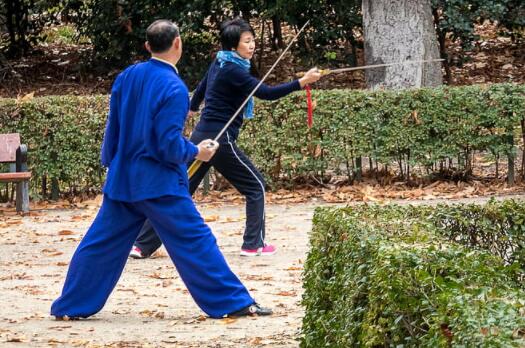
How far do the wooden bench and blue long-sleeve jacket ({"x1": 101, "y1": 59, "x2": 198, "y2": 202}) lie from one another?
20.6 feet

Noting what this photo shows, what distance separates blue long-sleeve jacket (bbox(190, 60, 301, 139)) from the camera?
947 centimetres

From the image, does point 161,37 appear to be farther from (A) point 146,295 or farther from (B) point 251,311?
(A) point 146,295

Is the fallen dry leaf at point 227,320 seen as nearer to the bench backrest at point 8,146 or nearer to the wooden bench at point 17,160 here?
the wooden bench at point 17,160

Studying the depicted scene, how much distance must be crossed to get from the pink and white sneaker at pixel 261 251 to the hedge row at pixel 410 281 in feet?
10.7

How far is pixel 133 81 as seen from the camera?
24.7 feet

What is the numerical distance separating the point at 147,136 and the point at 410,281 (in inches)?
127

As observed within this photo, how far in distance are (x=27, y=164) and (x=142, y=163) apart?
709 centimetres

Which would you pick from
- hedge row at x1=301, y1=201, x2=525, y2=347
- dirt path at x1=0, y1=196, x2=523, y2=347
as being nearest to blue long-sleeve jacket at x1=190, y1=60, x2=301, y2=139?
dirt path at x1=0, y1=196, x2=523, y2=347

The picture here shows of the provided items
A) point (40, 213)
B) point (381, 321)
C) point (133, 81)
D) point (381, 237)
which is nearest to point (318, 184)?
point (40, 213)

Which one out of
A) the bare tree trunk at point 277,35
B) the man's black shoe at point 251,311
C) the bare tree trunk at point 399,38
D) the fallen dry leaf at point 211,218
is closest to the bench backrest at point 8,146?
the fallen dry leaf at point 211,218

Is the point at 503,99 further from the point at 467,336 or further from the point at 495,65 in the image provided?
the point at 467,336

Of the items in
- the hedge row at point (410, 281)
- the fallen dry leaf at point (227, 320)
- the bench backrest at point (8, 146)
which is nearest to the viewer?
the hedge row at point (410, 281)

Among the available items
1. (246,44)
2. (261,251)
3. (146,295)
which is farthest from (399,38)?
(146,295)

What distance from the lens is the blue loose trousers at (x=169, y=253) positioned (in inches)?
294
